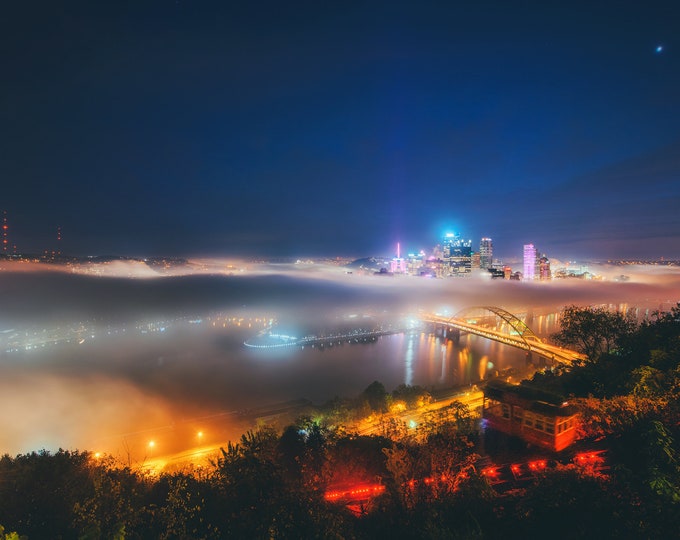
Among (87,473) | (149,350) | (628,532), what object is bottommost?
(149,350)

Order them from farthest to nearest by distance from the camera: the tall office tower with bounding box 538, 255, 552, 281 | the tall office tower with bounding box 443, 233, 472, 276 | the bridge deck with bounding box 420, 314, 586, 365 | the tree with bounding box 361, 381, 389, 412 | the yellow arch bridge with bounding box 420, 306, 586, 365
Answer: the tall office tower with bounding box 443, 233, 472, 276 < the tall office tower with bounding box 538, 255, 552, 281 < the yellow arch bridge with bounding box 420, 306, 586, 365 < the bridge deck with bounding box 420, 314, 586, 365 < the tree with bounding box 361, 381, 389, 412

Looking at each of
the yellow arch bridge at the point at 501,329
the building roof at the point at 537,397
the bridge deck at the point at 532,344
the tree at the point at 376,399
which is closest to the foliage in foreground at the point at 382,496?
the building roof at the point at 537,397

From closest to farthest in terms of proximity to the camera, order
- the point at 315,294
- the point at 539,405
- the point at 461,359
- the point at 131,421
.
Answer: the point at 539,405 < the point at 131,421 < the point at 461,359 < the point at 315,294

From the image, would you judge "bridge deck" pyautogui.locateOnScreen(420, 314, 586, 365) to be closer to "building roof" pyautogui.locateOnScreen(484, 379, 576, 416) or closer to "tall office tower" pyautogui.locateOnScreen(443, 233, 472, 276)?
"building roof" pyautogui.locateOnScreen(484, 379, 576, 416)

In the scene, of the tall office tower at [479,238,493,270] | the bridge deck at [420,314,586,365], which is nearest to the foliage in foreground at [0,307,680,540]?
the bridge deck at [420,314,586,365]

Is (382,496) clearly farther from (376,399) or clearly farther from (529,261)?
(529,261)

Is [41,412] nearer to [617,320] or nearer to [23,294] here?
[617,320]

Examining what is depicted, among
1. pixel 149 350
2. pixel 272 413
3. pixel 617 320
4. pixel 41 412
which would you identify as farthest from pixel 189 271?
pixel 617 320

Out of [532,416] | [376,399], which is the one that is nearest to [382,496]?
[532,416]
